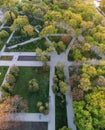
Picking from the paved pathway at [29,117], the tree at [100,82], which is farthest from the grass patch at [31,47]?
the paved pathway at [29,117]

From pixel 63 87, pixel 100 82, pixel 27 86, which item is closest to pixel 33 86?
pixel 27 86

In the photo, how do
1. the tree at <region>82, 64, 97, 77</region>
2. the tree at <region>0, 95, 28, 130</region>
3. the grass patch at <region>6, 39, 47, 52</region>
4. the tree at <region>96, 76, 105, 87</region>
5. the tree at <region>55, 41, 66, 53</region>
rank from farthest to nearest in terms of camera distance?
the grass patch at <region>6, 39, 47, 52</region> < the tree at <region>55, 41, 66, 53</region> < the tree at <region>82, 64, 97, 77</region> < the tree at <region>96, 76, 105, 87</region> < the tree at <region>0, 95, 28, 130</region>

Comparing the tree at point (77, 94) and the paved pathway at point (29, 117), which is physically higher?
the tree at point (77, 94)

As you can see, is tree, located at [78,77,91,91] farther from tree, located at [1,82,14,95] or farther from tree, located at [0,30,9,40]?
A: tree, located at [0,30,9,40]

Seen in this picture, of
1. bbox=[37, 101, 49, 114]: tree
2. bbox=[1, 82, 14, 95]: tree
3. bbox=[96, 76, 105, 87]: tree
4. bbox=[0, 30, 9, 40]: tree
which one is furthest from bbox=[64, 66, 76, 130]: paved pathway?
bbox=[0, 30, 9, 40]: tree

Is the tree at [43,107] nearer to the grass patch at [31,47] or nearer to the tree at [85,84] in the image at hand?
the tree at [85,84]

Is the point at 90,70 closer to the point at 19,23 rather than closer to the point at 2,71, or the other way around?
the point at 2,71
